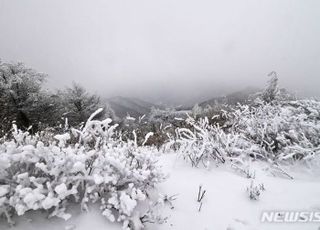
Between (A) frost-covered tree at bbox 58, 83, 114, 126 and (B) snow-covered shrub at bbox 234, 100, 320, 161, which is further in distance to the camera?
(A) frost-covered tree at bbox 58, 83, 114, 126

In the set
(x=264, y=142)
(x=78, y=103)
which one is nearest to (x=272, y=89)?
(x=264, y=142)

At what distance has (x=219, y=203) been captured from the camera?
2939 mm

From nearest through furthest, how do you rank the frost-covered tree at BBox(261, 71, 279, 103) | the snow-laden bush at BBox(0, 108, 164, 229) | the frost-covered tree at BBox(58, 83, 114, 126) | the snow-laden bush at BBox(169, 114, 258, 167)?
1. the snow-laden bush at BBox(0, 108, 164, 229)
2. the snow-laden bush at BBox(169, 114, 258, 167)
3. the frost-covered tree at BBox(261, 71, 279, 103)
4. the frost-covered tree at BBox(58, 83, 114, 126)

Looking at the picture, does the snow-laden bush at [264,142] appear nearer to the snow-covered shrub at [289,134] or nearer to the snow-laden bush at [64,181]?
the snow-covered shrub at [289,134]

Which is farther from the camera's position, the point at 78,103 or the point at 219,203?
the point at 78,103

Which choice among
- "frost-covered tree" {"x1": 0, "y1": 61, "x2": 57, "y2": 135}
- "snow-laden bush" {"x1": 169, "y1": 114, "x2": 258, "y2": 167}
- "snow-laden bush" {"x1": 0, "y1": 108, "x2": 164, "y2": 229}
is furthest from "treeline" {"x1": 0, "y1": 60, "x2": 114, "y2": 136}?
"snow-laden bush" {"x1": 0, "y1": 108, "x2": 164, "y2": 229}

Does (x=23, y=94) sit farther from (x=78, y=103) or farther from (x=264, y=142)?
(x=264, y=142)

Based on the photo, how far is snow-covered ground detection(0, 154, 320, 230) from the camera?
2295 mm

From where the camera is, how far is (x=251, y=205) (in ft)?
9.66

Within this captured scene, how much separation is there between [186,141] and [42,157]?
2.43m

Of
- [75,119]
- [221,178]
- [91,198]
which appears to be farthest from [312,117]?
[75,119]

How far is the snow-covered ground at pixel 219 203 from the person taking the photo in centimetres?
229

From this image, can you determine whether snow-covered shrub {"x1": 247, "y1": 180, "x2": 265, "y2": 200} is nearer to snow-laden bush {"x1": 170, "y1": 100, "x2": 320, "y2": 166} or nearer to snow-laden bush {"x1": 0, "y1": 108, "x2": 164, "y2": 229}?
Answer: snow-laden bush {"x1": 170, "y1": 100, "x2": 320, "y2": 166}

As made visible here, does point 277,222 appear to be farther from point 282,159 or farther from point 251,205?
point 282,159
